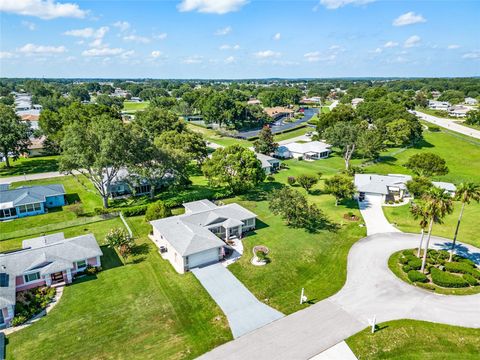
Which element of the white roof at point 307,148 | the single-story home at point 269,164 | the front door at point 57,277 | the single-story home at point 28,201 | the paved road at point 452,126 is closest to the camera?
the front door at point 57,277

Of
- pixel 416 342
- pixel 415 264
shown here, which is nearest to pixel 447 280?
pixel 415 264

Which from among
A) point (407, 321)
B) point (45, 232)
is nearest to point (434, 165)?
point (407, 321)

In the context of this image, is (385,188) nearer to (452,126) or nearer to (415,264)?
(415,264)

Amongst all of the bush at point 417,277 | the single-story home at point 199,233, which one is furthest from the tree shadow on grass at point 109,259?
the bush at point 417,277

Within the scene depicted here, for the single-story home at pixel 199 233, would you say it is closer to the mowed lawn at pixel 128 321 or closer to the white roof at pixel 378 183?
the mowed lawn at pixel 128 321

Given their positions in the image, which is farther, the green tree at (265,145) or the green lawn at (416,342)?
the green tree at (265,145)
